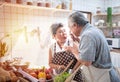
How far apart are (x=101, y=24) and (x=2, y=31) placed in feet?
7.09

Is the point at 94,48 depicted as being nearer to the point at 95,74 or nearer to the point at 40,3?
the point at 95,74

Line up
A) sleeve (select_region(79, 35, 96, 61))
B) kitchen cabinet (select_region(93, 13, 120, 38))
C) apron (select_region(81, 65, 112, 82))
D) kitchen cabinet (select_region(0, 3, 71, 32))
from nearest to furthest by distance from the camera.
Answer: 1. sleeve (select_region(79, 35, 96, 61))
2. apron (select_region(81, 65, 112, 82))
3. kitchen cabinet (select_region(0, 3, 71, 32))
4. kitchen cabinet (select_region(93, 13, 120, 38))

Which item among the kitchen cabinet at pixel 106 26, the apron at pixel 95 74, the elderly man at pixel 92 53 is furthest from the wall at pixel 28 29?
the apron at pixel 95 74

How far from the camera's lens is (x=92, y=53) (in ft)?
4.62

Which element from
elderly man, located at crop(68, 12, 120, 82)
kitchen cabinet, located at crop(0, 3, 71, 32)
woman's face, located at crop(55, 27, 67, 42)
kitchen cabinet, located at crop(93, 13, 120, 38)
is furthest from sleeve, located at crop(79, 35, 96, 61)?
kitchen cabinet, located at crop(93, 13, 120, 38)

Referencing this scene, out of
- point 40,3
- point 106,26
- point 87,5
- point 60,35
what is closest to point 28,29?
point 40,3

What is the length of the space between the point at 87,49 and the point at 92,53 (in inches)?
2.1

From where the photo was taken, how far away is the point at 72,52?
1.84 m

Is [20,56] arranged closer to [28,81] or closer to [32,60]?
[32,60]

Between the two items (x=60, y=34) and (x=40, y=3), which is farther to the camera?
(x=40, y=3)

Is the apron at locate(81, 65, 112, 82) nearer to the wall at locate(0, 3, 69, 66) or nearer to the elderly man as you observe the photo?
the elderly man

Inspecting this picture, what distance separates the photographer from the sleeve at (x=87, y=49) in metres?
1.40

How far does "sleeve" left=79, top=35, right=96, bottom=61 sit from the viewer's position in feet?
4.58

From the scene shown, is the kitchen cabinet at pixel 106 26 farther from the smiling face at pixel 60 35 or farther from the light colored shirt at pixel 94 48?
the light colored shirt at pixel 94 48
